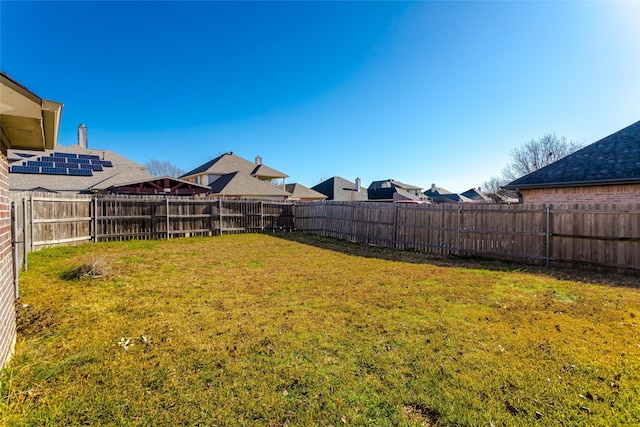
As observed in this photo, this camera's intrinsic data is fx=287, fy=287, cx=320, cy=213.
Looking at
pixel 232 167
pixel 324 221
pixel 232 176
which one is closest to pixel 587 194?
pixel 324 221

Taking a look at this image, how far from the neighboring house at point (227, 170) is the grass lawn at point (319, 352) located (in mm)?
24321

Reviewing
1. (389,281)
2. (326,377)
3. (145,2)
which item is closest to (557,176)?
(389,281)

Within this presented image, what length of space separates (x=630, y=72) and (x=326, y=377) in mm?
20612

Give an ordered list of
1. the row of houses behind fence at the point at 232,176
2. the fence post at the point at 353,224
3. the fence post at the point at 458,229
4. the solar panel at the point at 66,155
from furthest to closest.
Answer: the solar panel at the point at 66,155 < the fence post at the point at 353,224 < the fence post at the point at 458,229 < the row of houses behind fence at the point at 232,176

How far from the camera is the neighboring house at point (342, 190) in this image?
124 ft

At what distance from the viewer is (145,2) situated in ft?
32.8

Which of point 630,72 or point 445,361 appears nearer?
point 445,361

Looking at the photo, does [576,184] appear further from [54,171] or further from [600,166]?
[54,171]

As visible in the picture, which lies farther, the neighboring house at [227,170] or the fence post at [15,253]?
the neighboring house at [227,170]

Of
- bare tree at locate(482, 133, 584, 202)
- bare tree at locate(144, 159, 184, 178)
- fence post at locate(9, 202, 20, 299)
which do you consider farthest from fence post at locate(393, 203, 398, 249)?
bare tree at locate(144, 159, 184, 178)

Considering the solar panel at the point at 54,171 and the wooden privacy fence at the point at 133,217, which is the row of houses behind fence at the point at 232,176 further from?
the wooden privacy fence at the point at 133,217

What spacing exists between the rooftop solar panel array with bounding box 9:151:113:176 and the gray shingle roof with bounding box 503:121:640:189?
76.2ft

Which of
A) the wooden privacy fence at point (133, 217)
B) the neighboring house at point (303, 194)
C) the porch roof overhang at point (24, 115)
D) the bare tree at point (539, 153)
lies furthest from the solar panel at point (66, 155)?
the bare tree at point (539, 153)

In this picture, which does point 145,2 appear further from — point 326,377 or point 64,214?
point 326,377
